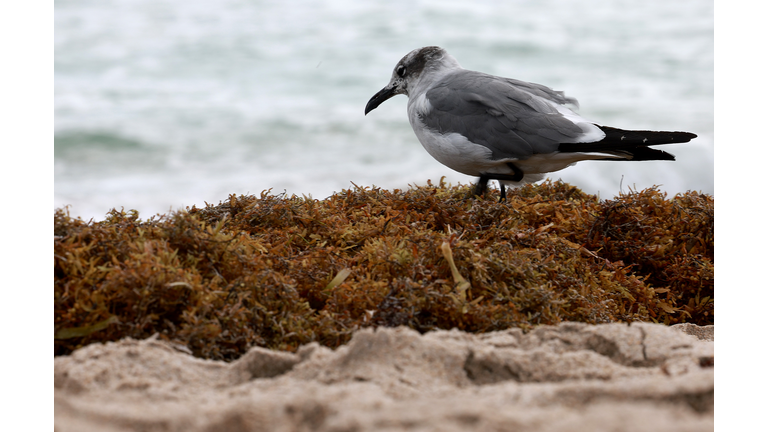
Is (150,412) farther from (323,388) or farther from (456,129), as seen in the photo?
(456,129)

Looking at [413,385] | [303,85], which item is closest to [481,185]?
[413,385]

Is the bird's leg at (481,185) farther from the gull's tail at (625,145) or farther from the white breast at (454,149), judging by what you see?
the gull's tail at (625,145)

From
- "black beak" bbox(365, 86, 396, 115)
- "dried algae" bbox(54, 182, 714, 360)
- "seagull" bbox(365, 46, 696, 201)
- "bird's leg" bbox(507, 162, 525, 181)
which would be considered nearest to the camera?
"dried algae" bbox(54, 182, 714, 360)

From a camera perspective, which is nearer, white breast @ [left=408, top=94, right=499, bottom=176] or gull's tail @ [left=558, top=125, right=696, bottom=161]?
gull's tail @ [left=558, top=125, right=696, bottom=161]

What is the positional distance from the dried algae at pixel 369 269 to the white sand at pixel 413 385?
223 millimetres

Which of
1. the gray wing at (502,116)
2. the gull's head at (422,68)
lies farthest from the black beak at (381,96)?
the gray wing at (502,116)

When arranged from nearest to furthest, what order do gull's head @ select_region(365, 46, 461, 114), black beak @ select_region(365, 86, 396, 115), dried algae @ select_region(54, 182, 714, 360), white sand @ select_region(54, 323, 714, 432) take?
white sand @ select_region(54, 323, 714, 432)
dried algae @ select_region(54, 182, 714, 360)
gull's head @ select_region(365, 46, 461, 114)
black beak @ select_region(365, 86, 396, 115)

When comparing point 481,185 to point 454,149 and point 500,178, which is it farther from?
point 454,149

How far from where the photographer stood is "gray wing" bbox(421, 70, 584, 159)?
337 cm

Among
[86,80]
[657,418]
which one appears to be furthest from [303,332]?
[86,80]

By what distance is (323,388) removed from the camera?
137 centimetres

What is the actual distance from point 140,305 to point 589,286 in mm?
1786

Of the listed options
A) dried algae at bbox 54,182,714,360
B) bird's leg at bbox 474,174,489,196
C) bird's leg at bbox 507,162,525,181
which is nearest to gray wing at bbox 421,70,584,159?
bird's leg at bbox 507,162,525,181

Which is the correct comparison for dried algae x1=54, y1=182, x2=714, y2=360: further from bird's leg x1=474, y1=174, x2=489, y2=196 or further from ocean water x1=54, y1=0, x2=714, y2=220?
ocean water x1=54, y1=0, x2=714, y2=220
